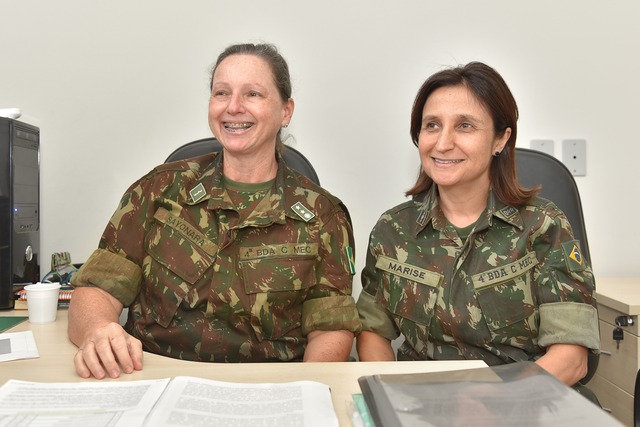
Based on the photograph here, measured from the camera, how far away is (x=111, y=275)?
4.45 feet

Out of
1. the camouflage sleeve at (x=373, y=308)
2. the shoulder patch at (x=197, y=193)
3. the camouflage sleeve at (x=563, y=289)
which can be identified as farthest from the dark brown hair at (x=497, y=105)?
the shoulder patch at (x=197, y=193)

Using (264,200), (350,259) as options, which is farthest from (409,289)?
(264,200)

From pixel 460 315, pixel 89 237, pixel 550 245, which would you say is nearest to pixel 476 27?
pixel 550 245

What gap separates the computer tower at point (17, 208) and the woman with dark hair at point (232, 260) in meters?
0.35

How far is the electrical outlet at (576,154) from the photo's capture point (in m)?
2.08

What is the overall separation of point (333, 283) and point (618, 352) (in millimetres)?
910

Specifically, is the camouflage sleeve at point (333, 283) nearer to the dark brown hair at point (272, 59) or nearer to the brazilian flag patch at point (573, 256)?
the dark brown hair at point (272, 59)

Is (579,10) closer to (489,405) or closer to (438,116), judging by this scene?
(438,116)

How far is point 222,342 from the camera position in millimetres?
1402

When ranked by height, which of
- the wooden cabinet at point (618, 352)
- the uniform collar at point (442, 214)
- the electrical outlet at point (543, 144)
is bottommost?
the wooden cabinet at point (618, 352)

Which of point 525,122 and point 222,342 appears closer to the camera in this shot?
point 222,342

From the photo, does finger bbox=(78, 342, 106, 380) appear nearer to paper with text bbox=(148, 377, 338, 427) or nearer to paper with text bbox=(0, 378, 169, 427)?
paper with text bbox=(0, 378, 169, 427)

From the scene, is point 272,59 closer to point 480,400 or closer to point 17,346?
point 17,346

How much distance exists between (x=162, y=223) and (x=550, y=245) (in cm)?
93
